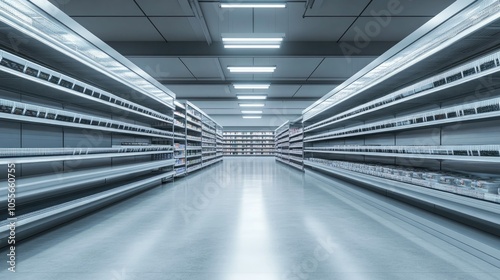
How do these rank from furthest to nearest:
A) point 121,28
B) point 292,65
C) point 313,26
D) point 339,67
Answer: point 339,67, point 292,65, point 121,28, point 313,26

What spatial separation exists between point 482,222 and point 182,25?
5.53 m

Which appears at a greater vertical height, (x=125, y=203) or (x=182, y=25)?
(x=182, y=25)

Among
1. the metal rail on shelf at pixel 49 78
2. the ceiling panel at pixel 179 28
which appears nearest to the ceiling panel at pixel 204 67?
the ceiling panel at pixel 179 28

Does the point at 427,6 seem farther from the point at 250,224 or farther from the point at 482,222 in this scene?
the point at 250,224

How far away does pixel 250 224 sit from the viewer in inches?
110

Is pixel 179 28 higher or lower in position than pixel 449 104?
higher

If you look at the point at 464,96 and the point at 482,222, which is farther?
the point at 464,96

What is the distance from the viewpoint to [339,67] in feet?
23.4

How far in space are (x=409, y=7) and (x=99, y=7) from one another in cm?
557

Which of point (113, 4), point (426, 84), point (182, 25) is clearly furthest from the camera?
point (182, 25)

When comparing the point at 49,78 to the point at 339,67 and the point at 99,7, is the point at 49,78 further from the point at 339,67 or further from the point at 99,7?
the point at 339,67

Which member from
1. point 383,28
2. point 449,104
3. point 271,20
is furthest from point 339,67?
point 449,104

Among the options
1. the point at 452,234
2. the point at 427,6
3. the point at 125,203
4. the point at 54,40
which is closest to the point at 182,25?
the point at 54,40

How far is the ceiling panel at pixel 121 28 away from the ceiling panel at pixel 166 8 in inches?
14.0
